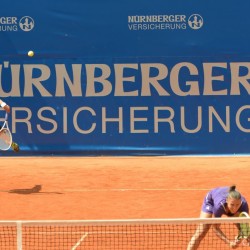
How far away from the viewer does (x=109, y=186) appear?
1357 cm

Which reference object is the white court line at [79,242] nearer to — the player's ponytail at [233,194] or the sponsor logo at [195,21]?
the player's ponytail at [233,194]

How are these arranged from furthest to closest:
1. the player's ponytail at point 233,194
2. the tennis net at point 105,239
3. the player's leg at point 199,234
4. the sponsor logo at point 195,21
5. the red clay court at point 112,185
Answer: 1. the sponsor logo at point 195,21
2. the red clay court at point 112,185
3. the tennis net at point 105,239
4. the player's leg at point 199,234
5. the player's ponytail at point 233,194

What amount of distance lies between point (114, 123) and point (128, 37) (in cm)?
212

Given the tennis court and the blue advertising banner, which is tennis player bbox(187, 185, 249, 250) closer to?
the tennis court

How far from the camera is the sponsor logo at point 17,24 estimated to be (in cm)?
1758

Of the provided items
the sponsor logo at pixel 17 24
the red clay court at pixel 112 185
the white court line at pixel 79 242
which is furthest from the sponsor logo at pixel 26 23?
the white court line at pixel 79 242

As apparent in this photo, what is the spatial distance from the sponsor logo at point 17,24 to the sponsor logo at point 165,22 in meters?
2.57

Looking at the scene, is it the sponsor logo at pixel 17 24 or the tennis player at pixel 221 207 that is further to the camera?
the sponsor logo at pixel 17 24

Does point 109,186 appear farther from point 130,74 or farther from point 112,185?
point 130,74

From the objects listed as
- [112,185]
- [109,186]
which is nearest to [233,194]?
[109,186]

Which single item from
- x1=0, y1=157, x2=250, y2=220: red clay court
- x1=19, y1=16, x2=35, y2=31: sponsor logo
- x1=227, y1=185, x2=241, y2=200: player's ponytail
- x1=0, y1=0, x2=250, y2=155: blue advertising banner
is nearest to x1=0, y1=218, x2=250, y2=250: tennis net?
x1=227, y1=185, x2=241, y2=200: player's ponytail

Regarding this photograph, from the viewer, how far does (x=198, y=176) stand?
14602 mm

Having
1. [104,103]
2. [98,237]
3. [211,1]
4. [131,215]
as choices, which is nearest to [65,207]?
[131,215]

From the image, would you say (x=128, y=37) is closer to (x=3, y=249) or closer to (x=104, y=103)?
(x=104, y=103)
